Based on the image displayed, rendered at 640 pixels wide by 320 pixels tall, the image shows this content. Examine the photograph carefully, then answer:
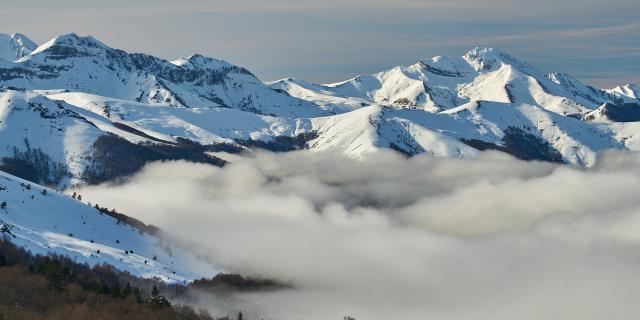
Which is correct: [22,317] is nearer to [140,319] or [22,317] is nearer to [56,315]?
[56,315]

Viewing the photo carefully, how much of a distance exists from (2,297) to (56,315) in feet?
62.5

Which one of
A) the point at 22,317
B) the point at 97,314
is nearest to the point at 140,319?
the point at 97,314

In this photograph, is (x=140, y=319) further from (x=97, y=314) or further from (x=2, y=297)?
(x=2, y=297)

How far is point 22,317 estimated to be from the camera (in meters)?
181

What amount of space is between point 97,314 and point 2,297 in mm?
24184

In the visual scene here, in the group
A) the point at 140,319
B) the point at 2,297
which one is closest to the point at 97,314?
the point at 140,319

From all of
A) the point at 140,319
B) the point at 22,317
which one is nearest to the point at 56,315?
the point at 22,317

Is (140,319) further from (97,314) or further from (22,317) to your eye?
(22,317)

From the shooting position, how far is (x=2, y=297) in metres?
197

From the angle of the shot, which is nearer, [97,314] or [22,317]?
[22,317]

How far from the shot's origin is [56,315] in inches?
7377

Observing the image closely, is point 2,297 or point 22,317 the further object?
point 2,297

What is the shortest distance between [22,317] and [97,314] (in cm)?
1967
